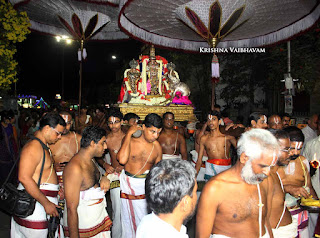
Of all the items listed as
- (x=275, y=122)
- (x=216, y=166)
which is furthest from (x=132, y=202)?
(x=275, y=122)

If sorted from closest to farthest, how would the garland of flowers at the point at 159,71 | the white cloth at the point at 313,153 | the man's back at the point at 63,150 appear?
the white cloth at the point at 313,153
the man's back at the point at 63,150
the garland of flowers at the point at 159,71

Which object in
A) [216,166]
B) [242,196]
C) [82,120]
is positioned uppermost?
[82,120]

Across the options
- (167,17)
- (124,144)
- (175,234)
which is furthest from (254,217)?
(167,17)

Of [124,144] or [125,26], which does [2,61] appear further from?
[124,144]

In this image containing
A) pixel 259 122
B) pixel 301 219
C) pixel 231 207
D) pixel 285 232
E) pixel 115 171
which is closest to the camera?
pixel 231 207

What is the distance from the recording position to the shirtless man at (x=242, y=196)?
2.46 m

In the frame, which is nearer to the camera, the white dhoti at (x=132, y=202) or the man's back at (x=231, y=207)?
the man's back at (x=231, y=207)

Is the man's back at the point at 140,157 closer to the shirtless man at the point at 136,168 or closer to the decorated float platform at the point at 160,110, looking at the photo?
the shirtless man at the point at 136,168

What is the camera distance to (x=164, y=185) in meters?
1.81

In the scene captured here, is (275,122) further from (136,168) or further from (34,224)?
(34,224)

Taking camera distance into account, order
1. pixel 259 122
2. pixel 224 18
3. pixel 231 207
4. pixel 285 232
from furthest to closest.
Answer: pixel 224 18 → pixel 259 122 → pixel 285 232 → pixel 231 207

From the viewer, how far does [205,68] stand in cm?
1786

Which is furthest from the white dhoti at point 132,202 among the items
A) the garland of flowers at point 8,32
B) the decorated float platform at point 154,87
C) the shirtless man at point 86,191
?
the garland of flowers at point 8,32

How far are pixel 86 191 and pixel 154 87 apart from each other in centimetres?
634
